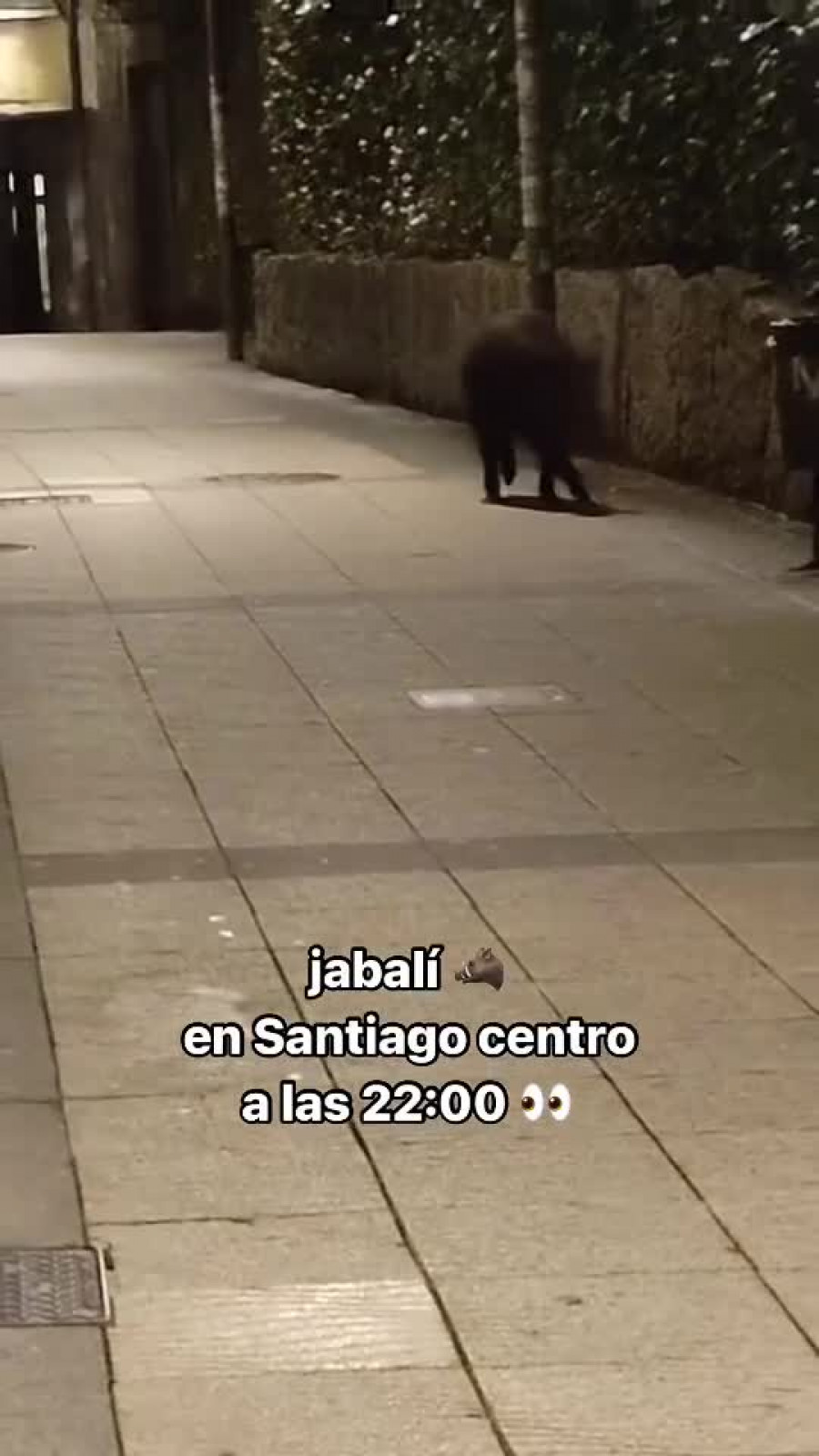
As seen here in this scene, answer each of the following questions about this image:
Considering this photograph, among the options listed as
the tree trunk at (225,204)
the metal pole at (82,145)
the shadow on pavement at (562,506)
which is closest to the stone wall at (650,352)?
the shadow on pavement at (562,506)

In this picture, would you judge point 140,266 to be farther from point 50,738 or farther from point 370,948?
point 370,948

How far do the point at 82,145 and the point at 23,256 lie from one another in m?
2.94

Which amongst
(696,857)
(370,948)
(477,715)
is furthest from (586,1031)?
(477,715)

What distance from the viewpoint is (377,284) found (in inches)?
786

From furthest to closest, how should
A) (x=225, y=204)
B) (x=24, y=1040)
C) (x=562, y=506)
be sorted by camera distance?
1. (x=225, y=204)
2. (x=562, y=506)
3. (x=24, y=1040)

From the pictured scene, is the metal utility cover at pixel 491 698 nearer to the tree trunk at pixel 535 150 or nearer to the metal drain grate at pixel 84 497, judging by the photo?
the metal drain grate at pixel 84 497

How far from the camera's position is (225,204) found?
82.0 ft

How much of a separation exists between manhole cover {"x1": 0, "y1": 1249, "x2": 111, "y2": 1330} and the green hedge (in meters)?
9.21

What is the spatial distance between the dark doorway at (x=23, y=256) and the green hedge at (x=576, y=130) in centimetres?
1233

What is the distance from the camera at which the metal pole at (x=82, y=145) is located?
32188 mm

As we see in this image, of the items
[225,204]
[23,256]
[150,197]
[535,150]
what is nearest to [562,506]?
[535,150]

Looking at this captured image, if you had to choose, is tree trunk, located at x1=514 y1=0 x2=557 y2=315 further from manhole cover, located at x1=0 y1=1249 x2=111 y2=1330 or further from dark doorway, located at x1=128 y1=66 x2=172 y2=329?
dark doorway, located at x1=128 y1=66 x2=172 y2=329

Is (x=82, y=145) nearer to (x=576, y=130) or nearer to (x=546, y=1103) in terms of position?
(x=576, y=130)

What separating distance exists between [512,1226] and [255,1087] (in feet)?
2.59
